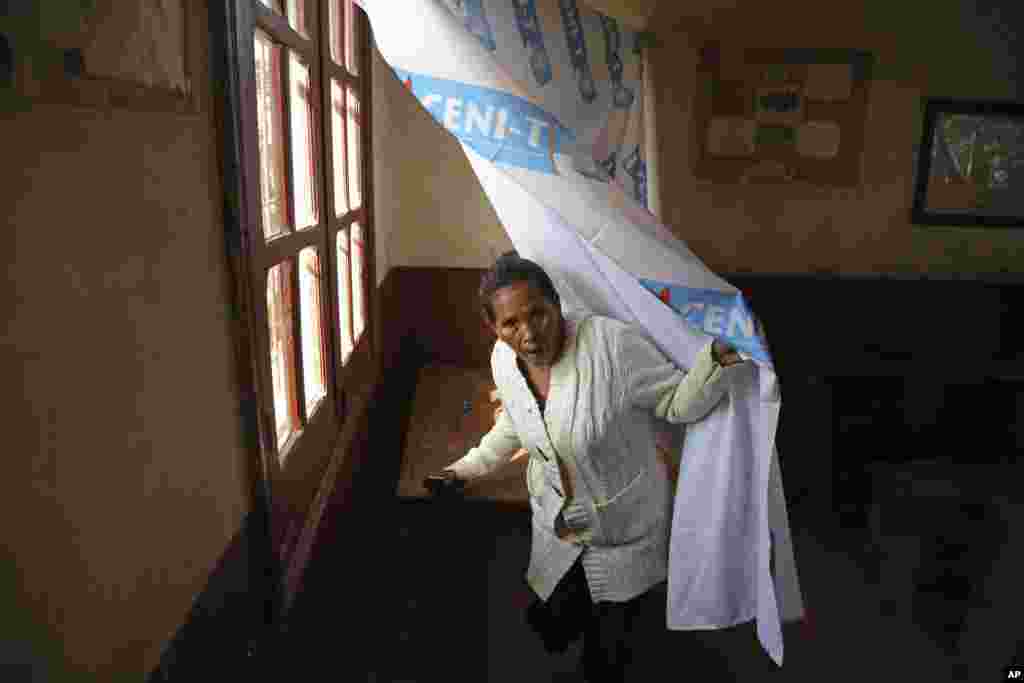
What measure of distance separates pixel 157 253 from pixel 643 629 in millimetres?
1957

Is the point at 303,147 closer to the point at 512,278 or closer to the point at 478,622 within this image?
the point at 512,278

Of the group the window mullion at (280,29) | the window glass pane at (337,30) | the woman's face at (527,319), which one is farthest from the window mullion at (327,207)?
the woman's face at (527,319)

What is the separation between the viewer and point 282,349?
1614 millimetres

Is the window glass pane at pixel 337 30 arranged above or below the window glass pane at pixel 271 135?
above

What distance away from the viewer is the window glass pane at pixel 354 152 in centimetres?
249

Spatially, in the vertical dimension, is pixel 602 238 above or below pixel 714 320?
above

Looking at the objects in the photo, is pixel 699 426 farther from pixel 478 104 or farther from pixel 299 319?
pixel 299 319

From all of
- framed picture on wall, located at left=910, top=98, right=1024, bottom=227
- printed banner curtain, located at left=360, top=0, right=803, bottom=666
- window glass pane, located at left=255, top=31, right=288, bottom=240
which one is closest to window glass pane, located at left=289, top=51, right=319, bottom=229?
window glass pane, located at left=255, top=31, right=288, bottom=240

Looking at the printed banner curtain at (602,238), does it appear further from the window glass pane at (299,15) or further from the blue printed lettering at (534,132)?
the window glass pane at (299,15)

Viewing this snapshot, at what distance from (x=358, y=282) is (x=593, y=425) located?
1592 mm

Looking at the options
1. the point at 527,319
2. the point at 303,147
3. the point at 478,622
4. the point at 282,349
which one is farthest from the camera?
the point at 478,622

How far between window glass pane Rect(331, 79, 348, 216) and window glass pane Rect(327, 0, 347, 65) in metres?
0.11

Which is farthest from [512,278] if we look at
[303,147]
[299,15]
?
[299,15]

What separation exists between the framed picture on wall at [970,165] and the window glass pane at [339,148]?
3.10 meters
